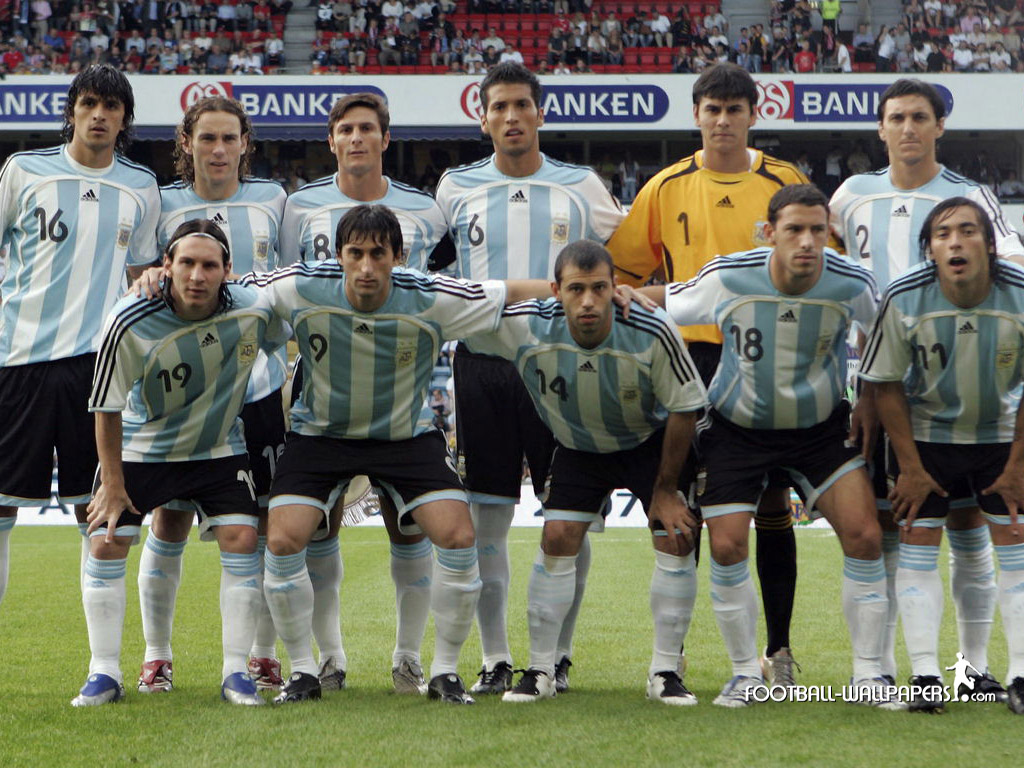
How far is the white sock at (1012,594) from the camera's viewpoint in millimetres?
4266

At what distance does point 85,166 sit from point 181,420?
122 centimetres

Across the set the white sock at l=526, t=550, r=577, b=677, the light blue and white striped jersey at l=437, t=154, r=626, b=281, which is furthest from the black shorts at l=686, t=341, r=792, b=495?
the white sock at l=526, t=550, r=577, b=677

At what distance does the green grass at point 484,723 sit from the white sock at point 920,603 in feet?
0.71

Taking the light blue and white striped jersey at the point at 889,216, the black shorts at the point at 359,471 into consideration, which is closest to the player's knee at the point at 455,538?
the black shorts at the point at 359,471

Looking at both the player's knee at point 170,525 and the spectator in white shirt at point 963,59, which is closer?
the player's knee at point 170,525

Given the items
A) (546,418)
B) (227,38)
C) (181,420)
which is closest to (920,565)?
(546,418)

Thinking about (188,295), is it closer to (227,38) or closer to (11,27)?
(227,38)

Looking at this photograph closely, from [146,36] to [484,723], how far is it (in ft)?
74.9

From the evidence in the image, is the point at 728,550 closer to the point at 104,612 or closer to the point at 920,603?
the point at 920,603

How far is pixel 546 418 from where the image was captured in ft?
15.4

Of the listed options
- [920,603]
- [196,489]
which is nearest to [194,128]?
[196,489]

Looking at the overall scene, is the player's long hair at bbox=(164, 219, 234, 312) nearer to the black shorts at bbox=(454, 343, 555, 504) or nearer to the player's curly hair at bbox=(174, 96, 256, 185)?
the player's curly hair at bbox=(174, 96, 256, 185)

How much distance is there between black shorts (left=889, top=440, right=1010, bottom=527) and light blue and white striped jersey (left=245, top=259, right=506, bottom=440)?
1674 mm

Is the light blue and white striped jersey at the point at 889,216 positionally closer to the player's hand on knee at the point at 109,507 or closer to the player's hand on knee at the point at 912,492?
the player's hand on knee at the point at 912,492
